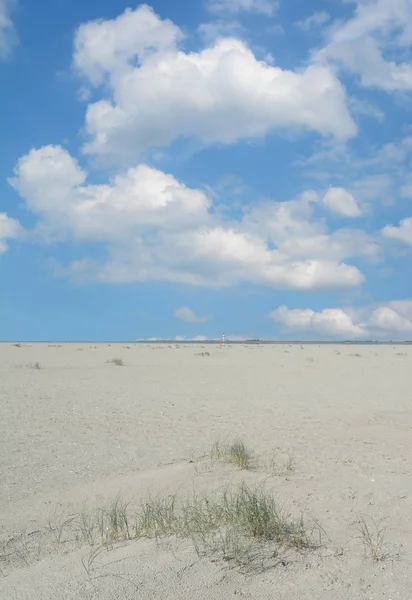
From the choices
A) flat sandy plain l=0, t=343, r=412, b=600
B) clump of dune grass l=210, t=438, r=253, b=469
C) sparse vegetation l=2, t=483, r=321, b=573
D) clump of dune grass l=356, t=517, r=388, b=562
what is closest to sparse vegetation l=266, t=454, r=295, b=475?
flat sandy plain l=0, t=343, r=412, b=600

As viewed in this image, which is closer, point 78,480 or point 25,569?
point 25,569

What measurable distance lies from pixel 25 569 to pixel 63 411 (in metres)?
8.39

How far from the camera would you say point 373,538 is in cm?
502

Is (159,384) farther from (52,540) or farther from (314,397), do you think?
(52,540)

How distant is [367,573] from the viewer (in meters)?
4.32

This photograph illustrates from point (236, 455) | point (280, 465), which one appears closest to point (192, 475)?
point (236, 455)

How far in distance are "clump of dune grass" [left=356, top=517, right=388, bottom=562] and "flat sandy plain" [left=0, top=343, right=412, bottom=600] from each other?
0.12 ft

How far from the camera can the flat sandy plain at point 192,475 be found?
13.9 ft

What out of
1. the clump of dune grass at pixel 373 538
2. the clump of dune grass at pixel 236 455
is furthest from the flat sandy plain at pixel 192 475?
the clump of dune grass at pixel 236 455

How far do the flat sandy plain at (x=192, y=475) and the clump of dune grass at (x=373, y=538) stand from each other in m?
0.04

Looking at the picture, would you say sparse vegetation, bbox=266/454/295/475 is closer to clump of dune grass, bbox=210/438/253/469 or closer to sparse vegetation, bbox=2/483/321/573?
clump of dune grass, bbox=210/438/253/469

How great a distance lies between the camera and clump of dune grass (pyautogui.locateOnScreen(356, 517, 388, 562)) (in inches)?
181

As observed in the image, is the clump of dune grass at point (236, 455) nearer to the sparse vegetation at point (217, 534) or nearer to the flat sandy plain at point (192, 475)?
the flat sandy plain at point (192, 475)

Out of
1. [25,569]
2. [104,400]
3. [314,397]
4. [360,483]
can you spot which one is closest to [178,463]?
[360,483]
